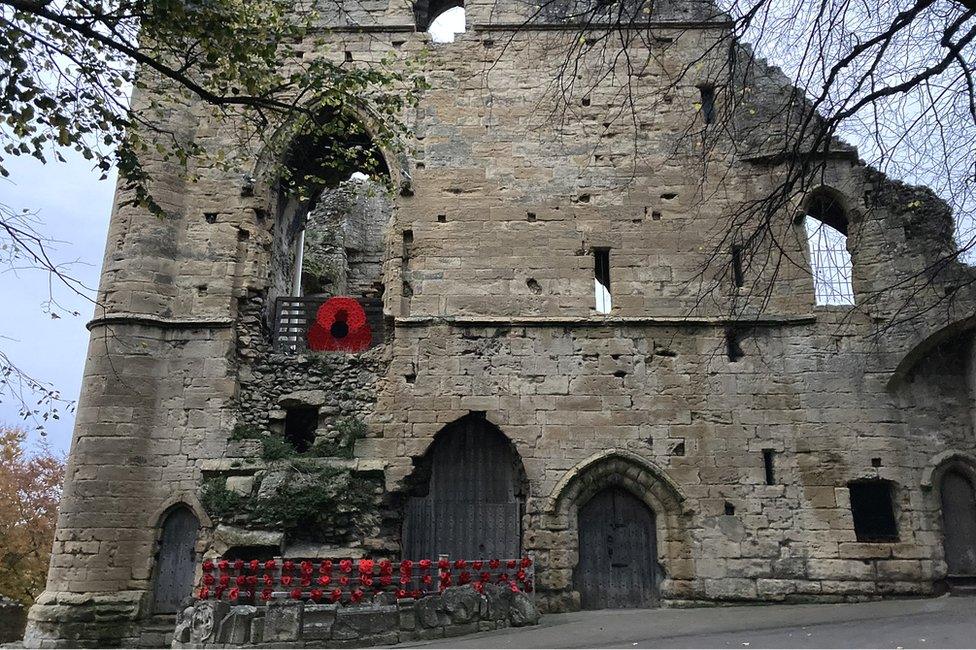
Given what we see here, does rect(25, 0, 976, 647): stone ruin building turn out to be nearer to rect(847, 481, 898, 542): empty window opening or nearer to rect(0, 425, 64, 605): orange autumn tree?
rect(847, 481, 898, 542): empty window opening

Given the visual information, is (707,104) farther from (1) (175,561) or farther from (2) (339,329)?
(1) (175,561)

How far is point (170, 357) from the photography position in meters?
10.6

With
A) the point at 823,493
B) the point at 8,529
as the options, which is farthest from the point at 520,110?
the point at 8,529

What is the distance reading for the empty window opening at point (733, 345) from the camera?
10.5 metres

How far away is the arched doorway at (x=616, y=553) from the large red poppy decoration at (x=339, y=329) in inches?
178

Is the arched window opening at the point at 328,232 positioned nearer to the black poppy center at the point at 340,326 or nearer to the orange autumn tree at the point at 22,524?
the black poppy center at the point at 340,326

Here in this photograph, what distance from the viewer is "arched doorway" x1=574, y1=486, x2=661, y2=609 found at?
9695mm

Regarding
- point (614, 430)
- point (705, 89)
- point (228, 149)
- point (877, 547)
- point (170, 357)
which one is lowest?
point (877, 547)

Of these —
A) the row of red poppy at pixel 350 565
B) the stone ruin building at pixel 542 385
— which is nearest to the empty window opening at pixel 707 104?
the stone ruin building at pixel 542 385

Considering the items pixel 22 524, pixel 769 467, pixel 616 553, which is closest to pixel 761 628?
pixel 616 553

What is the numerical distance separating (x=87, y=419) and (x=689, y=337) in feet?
29.5

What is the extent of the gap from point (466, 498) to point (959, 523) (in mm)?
6973

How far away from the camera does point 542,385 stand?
1038cm

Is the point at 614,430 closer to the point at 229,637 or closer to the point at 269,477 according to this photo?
the point at 269,477
